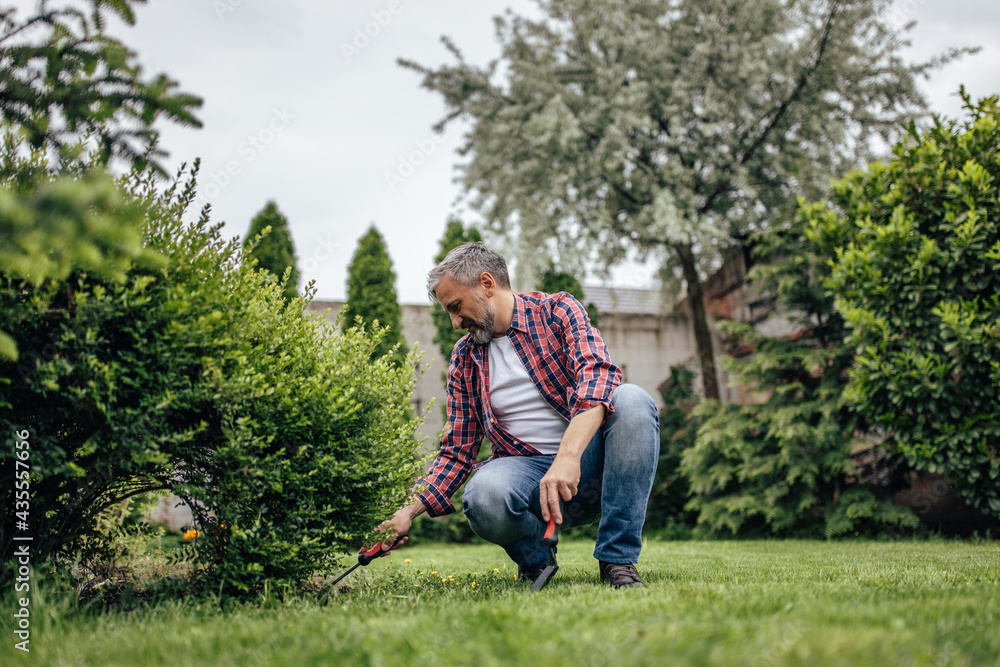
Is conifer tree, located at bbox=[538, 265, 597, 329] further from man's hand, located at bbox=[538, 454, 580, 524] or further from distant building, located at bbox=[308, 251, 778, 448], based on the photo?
man's hand, located at bbox=[538, 454, 580, 524]

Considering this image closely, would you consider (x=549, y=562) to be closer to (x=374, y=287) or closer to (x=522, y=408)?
(x=522, y=408)

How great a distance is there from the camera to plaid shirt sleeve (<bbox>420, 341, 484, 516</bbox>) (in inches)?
105

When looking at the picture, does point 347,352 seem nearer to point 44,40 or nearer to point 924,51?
point 44,40

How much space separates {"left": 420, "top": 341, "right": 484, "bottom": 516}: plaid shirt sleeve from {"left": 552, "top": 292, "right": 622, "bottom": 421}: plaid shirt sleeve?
52 centimetres

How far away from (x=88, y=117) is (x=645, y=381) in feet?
31.8

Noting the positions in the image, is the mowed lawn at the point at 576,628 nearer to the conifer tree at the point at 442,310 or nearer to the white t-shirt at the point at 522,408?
the white t-shirt at the point at 522,408

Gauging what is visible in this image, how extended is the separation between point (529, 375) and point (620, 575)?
0.92m

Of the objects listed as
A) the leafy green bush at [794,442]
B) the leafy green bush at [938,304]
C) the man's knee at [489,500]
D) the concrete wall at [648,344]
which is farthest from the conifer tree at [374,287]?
the man's knee at [489,500]

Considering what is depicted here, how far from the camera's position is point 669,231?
340 inches

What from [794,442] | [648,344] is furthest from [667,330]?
[794,442]

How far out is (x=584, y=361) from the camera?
8.31 feet

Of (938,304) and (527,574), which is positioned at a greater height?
(938,304)

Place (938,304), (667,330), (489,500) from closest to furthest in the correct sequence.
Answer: (489,500), (938,304), (667,330)

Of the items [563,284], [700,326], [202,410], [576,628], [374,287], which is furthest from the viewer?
[700,326]
